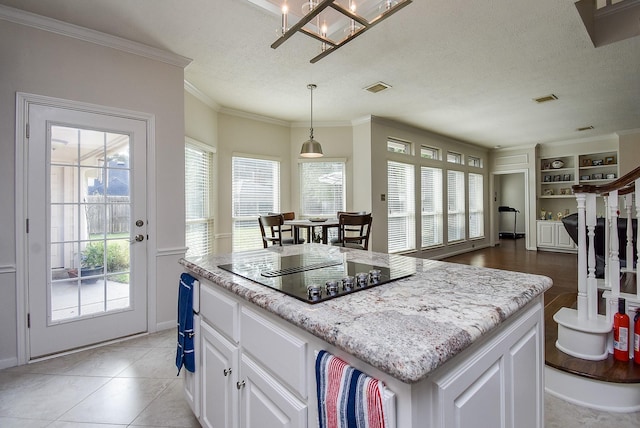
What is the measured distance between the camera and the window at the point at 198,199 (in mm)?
3867

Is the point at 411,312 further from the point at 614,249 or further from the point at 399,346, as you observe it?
the point at 614,249

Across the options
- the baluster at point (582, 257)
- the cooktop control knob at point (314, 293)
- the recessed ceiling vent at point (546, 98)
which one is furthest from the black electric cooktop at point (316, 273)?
the recessed ceiling vent at point (546, 98)

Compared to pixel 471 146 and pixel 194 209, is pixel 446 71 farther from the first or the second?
pixel 471 146

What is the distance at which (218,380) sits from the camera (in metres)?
1.33

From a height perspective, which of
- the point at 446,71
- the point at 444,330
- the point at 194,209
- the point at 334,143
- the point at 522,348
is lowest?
the point at 522,348

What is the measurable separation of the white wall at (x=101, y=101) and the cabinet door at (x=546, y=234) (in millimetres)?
8286

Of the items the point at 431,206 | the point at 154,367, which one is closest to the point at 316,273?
the point at 154,367

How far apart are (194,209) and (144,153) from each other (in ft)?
4.00

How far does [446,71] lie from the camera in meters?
3.49

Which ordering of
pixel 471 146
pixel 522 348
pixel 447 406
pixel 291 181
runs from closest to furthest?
pixel 447 406 < pixel 522 348 < pixel 291 181 < pixel 471 146

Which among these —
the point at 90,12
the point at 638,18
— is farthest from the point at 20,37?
the point at 638,18

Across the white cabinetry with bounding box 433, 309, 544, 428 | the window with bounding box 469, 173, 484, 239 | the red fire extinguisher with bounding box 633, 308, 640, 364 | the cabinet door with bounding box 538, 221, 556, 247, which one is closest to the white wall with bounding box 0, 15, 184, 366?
the white cabinetry with bounding box 433, 309, 544, 428

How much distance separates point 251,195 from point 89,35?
2.85 meters

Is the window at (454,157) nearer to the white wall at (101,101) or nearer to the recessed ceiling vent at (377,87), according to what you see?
the recessed ceiling vent at (377,87)
